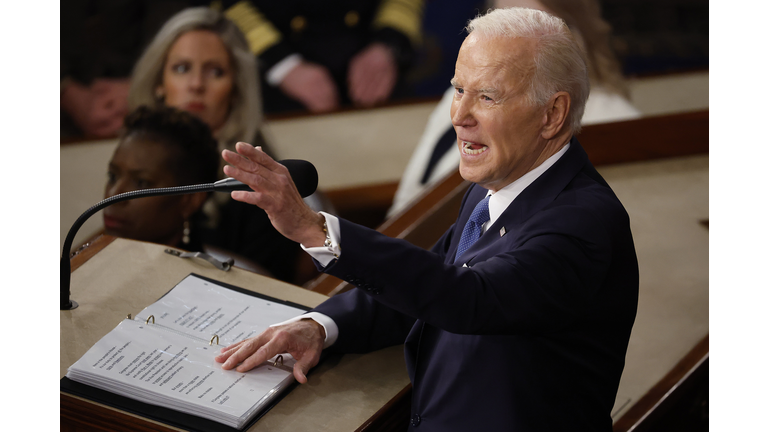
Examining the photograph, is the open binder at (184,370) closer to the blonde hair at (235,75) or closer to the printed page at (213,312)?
the printed page at (213,312)

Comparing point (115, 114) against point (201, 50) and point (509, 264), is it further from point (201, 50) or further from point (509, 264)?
point (509, 264)

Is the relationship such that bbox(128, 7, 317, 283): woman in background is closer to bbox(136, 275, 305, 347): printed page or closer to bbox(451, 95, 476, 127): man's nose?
bbox(136, 275, 305, 347): printed page

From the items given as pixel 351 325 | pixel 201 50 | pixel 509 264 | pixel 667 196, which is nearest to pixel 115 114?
pixel 201 50

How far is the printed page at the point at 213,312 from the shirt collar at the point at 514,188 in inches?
17.8

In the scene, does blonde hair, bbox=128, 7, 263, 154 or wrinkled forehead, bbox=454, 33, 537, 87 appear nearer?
wrinkled forehead, bbox=454, 33, 537, 87

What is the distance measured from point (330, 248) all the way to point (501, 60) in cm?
48

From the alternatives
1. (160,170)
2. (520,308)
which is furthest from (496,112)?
(160,170)

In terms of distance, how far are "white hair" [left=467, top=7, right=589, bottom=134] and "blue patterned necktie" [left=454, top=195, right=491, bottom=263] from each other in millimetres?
243

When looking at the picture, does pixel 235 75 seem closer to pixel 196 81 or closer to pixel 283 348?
pixel 196 81

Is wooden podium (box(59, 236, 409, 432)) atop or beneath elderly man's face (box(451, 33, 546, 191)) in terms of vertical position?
beneath

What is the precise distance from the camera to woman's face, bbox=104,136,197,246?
2.76m

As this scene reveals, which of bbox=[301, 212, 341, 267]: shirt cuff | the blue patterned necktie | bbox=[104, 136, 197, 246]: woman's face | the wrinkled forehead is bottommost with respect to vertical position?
bbox=[104, 136, 197, 246]: woman's face

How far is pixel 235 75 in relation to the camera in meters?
3.69

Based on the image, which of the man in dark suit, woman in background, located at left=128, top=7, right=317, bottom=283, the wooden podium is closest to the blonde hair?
woman in background, located at left=128, top=7, right=317, bottom=283
